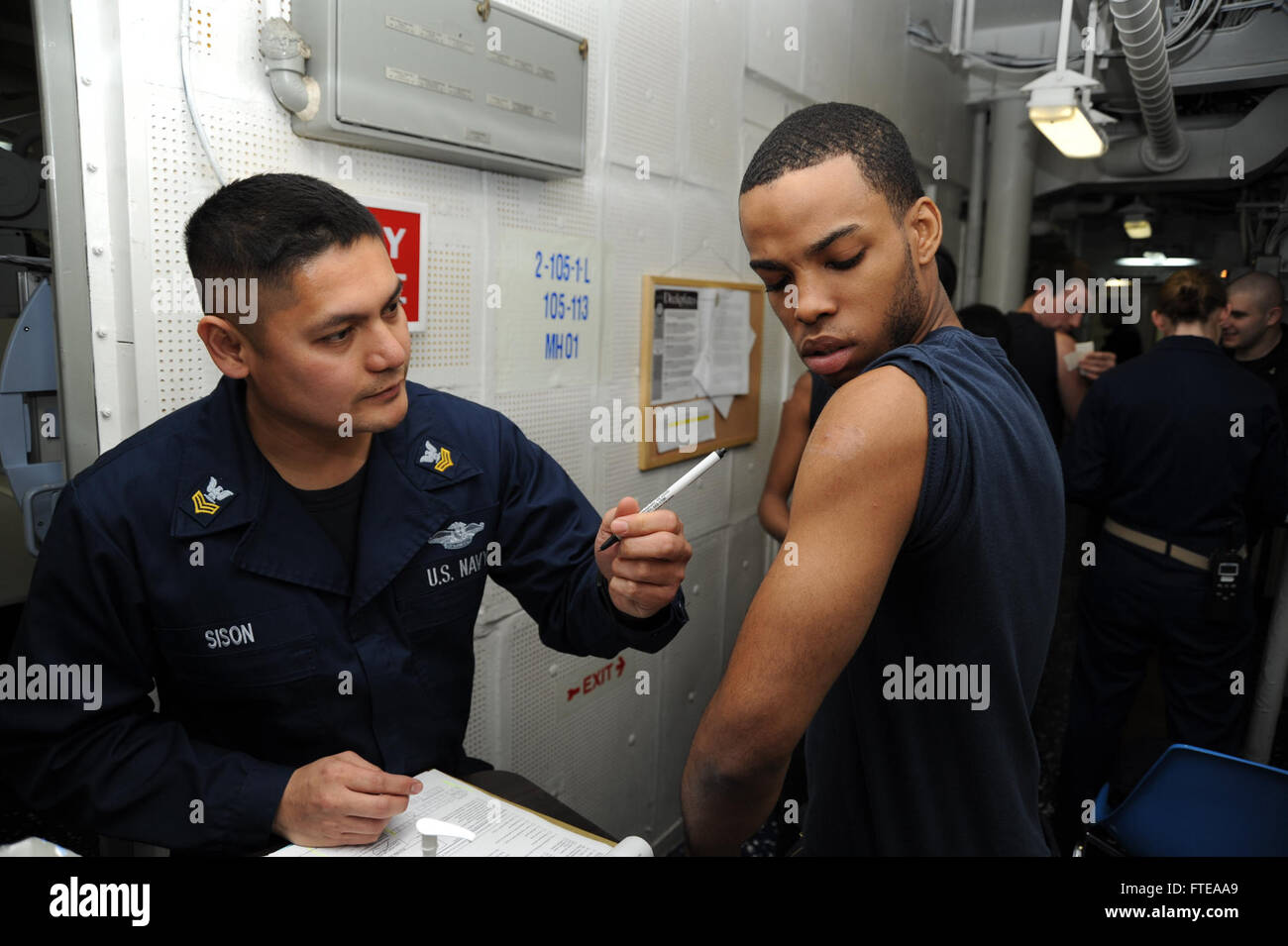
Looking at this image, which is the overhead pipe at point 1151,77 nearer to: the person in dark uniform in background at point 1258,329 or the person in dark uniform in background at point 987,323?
the person in dark uniform in background at point 1258,329

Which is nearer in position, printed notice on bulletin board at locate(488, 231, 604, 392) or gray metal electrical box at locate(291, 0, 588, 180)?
gray metal electrical box at locate(291, 0, 588, 180)

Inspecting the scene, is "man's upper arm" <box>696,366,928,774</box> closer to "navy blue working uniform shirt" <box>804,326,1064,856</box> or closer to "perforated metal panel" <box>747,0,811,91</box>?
"navy blue working uniform shirt" <box>804,326,1064,856</box>

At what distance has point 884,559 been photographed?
847mm

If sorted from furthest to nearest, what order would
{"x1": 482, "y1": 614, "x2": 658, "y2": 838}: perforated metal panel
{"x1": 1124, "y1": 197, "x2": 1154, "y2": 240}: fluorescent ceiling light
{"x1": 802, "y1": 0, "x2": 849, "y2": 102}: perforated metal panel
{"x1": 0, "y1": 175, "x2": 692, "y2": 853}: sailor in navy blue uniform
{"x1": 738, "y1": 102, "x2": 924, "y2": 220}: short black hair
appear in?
1. {"x1": 1124, "y1": 197, "x2": 1154, "y2": 240}: fluorescent ceiling light
2. {"x1": 802, "y1": 0, "x2": 849, "y2": 102}: perforated metal panel
3. {"x1": 482, "y1": 614, "x2": 658, "y2": 838}: perforated metal panel
4. {"x1": 0, "y1": 175, "x2": 692, "y2": 853}: sailor in navy blue uniform
5. {"x1": 738, "y1": 102, "x2": 924, "y2": 220}: short black hair

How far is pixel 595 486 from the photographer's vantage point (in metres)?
2.49

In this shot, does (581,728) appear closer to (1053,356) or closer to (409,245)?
(409,245)

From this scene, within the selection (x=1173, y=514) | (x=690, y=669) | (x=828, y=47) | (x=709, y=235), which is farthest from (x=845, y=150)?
(x=828, y=47)

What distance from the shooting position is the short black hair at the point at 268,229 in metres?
1.21

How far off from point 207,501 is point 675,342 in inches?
69.4

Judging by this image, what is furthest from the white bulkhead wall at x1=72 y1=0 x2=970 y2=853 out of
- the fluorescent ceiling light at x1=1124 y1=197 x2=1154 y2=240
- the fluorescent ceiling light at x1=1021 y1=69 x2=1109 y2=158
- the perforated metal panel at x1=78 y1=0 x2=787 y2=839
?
the fluorescent ceiling light at x1=1124 y1=197 x2=1154 y2=240

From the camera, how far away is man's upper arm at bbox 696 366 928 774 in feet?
2.75

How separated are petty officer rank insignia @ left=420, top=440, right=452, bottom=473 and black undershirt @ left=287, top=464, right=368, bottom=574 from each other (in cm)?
11
